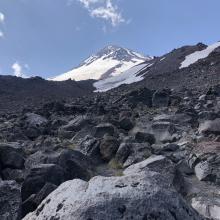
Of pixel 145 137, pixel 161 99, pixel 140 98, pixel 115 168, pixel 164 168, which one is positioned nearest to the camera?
pixel 164 168

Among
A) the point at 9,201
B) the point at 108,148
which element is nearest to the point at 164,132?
the point at 108,148

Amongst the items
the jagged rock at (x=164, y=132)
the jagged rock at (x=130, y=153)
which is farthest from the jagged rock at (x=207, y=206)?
the jagged rock at (x=164, y=132)

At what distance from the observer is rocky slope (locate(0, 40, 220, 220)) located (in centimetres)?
670

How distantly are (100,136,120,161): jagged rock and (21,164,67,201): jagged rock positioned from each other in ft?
13.5

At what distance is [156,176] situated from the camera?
24.0ft

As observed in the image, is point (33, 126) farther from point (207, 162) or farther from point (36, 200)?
point (36, 200)

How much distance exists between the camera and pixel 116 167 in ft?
47.1

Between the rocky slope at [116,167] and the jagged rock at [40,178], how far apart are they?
2cm

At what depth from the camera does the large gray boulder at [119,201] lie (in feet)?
21.2

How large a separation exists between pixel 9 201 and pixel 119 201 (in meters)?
2.69

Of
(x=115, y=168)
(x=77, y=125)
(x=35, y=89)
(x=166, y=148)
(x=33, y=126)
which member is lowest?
(x=115, y=168)

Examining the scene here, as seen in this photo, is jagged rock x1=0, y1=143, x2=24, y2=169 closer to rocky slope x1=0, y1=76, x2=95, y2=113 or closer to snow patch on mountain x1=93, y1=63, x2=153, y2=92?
rocky slope x1=0, y1=76, x2=95, y2=113

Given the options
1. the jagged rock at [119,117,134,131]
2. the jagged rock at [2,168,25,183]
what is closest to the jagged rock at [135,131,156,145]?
the jagged rock at [119,117,134,131]

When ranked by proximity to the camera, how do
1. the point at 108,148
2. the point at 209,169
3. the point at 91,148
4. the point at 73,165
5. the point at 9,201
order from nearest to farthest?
the point at 9,201 < the point at 73,165 < the point at 209,169 < the point at 108,148 < the point at 91,148
